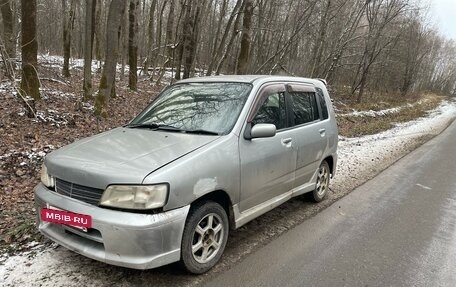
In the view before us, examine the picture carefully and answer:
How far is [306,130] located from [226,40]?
26.6 m

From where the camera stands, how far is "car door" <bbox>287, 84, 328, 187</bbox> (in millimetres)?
4855

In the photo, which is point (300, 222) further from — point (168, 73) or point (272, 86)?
point (168, 73)

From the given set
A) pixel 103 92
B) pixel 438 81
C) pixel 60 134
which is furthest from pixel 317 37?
pixel 438 81

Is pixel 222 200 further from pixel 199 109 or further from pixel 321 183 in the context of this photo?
pixel 321 183

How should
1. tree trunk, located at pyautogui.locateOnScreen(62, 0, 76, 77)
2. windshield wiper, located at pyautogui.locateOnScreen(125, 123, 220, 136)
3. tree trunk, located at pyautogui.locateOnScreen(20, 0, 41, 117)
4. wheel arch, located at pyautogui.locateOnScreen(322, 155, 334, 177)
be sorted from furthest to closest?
tree trunk, located at pyautogui.locateOnScreen(62, 0, 76, 77) < tree trunk, located at pyautogui.locateOnScreen(20, 0, 41, 117) < wheel arch, located at pyautogui.locateOnScreen(322, 155, 334, 177) < windshield wiper, located at pyautogui.locateOnScreen(125, 123, 220, 136)

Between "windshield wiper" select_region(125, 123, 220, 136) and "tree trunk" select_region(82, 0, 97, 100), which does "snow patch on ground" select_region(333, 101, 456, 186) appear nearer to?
"windshield wiper" select_region(125, 123, 220, 136)

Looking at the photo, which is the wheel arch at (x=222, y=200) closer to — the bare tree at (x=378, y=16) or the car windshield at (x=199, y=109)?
the car windshield at (x=199, y=109)

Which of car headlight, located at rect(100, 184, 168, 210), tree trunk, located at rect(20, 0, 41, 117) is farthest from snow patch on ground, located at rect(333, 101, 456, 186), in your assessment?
tree trunk, located at rect(20, 0, 41, 117)

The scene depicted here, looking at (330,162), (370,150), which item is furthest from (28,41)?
(370,150)

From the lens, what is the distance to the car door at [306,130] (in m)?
4.86

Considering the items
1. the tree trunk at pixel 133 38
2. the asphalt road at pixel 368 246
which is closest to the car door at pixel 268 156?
the asphalt road at pixel 368 246

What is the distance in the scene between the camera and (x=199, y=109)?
13.8 feet

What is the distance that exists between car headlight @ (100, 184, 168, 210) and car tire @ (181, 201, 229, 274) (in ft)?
1.40

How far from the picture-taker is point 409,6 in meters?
23.6
